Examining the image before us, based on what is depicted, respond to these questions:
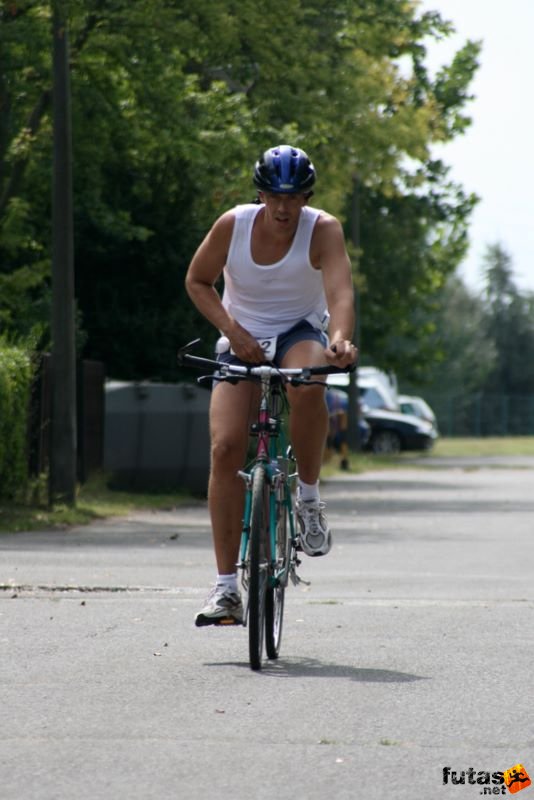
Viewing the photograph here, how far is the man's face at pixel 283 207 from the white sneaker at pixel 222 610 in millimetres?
1498

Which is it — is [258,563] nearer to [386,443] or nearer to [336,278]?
[336,278]

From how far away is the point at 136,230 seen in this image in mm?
23969

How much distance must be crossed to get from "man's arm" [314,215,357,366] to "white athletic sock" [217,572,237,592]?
3.38ft

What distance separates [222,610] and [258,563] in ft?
1.58

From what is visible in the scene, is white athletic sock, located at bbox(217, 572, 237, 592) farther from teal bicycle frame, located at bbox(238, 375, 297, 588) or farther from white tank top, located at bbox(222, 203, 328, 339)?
white tank top, located at bbox(222, 203, 328, 339)

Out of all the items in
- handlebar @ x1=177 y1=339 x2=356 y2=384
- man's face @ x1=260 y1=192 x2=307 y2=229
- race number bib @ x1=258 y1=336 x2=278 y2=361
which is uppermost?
man's face @ x1=260 y1=192 x2=307 y2=229

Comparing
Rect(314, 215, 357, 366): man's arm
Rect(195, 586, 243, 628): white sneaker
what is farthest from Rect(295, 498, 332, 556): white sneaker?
Rect(314, 215, 357, 366): man's arm

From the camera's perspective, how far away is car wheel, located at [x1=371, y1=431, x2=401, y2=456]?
48.5m

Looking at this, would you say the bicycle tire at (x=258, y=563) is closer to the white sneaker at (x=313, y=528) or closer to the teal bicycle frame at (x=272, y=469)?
the teal bicycle frame at (x=272, y=469)

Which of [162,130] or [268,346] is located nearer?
[268,346]

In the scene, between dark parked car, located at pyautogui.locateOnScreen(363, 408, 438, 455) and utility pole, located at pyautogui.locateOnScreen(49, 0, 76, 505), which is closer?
utility pole, located at pyautogui.locateOnScreen(49, 0, 76, 505)

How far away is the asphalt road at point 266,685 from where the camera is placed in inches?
199

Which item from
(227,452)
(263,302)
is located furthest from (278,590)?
(263,302)

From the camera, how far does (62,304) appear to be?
1822 cm
